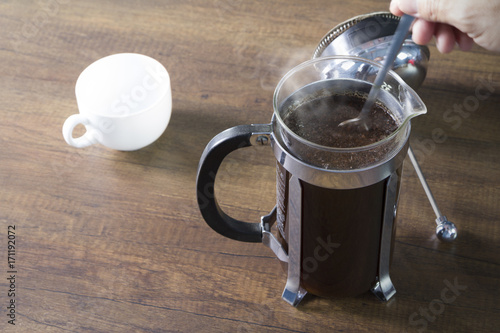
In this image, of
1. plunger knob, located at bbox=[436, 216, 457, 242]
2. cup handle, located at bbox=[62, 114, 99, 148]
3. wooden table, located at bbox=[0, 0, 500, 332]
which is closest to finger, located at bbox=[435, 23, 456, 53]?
wooden table, located at bbox=[0, 0, 500, 332]

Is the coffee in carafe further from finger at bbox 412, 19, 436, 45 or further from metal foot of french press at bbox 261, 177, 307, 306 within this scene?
finger at bbox 412, 19, 436, 45

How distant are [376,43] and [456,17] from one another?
12 centimetres

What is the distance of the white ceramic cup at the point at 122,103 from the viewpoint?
2.65ft

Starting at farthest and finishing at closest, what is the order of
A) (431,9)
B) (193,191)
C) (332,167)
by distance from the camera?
(193,191) → (431,9) → (332,167)

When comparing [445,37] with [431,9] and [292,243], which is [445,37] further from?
[292,243]

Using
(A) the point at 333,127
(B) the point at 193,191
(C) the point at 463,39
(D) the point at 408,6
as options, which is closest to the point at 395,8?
(D) the point at 408,6

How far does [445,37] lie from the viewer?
815mm

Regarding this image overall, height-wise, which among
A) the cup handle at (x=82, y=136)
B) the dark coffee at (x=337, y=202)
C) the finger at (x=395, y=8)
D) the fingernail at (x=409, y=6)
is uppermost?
the fingernail at (x=409, y=6)

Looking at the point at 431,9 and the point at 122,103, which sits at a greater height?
the point at 431,9

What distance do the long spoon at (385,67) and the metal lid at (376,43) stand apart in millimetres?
230

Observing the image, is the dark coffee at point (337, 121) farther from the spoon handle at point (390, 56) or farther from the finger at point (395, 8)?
the finger at point (395, 8)

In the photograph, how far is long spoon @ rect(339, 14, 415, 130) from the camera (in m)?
0.55

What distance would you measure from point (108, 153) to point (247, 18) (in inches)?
15.0

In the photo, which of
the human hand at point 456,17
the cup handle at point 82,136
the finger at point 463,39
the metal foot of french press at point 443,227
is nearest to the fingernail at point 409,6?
the human hand at point 456,17
